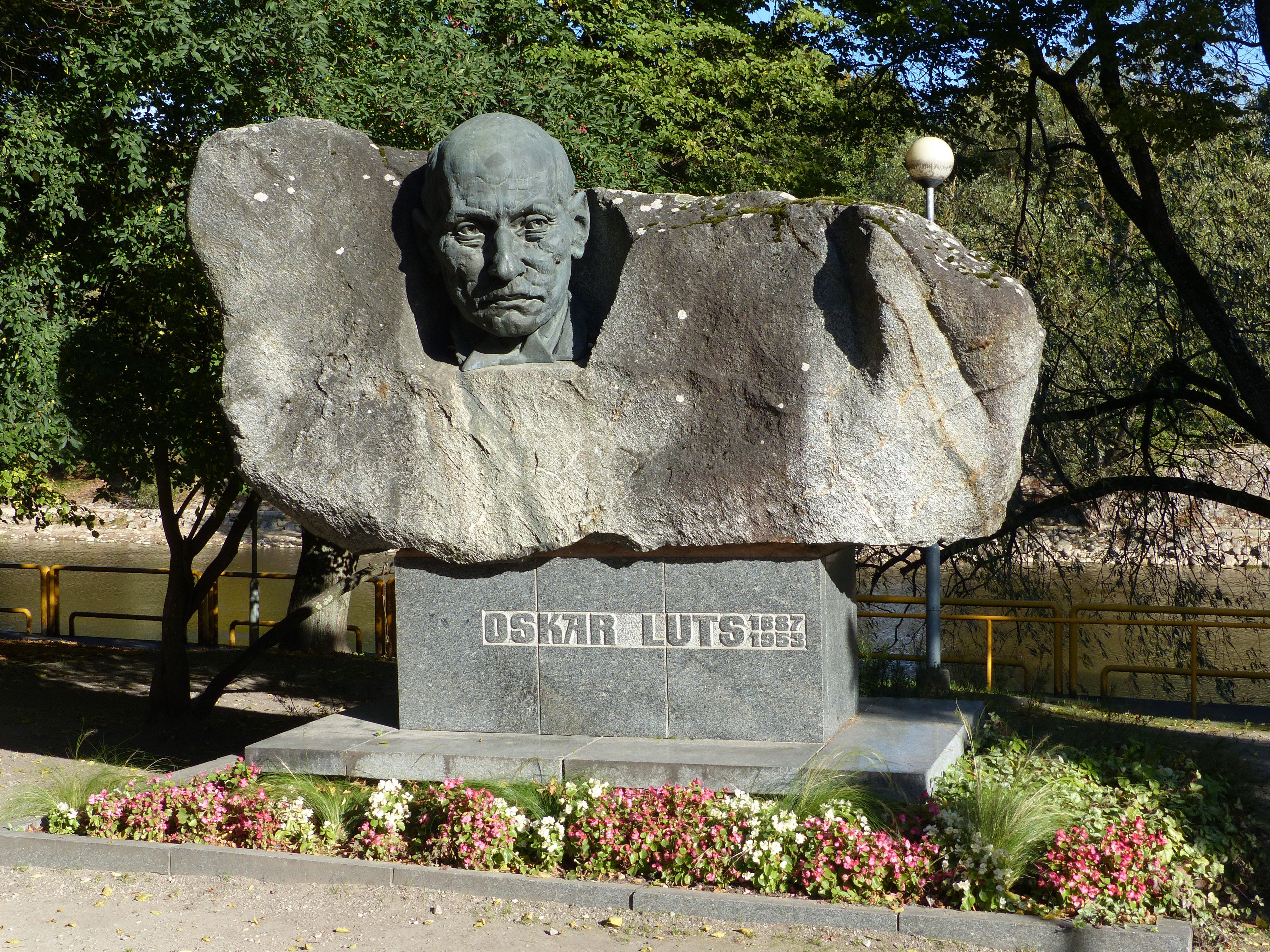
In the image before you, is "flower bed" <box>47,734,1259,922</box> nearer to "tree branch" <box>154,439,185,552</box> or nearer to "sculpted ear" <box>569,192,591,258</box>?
"sculpted ear" <box>569,192,591,258</box>

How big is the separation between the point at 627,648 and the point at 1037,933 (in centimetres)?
242

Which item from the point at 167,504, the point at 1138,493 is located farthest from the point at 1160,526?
the point at 167,504

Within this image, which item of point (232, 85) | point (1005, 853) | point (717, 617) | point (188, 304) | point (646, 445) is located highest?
point (232, 85)

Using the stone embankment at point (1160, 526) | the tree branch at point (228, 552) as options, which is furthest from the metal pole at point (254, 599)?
the stone embankment at point (1160, 526)

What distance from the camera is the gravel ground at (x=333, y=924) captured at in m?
4.70

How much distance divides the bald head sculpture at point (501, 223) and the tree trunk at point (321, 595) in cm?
399

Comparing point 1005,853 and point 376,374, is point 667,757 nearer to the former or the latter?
point 1005,853

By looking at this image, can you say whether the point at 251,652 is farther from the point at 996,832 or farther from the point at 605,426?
the point at 996,832

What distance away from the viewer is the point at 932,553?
368 inches

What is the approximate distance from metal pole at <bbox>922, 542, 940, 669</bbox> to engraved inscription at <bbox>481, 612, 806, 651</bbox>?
140 inches

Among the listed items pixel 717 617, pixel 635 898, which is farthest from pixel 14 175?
pixel 635 898

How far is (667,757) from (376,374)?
96.6 inches

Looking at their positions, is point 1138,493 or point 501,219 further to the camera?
point 1138,493

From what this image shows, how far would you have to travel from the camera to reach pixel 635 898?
16.4 ft
